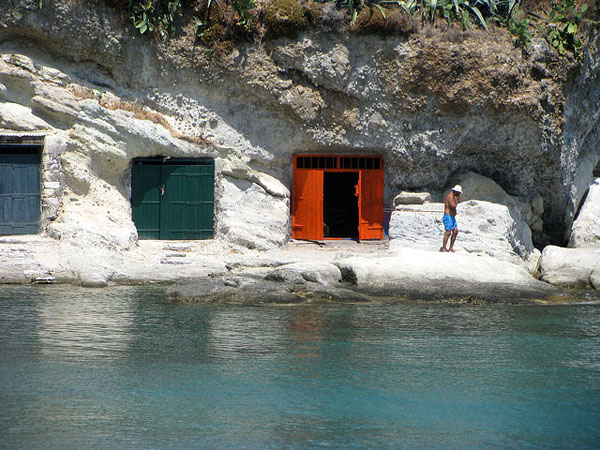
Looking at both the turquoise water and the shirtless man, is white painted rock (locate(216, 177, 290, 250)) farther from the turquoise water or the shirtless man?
the turquoise water

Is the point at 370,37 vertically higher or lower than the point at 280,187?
higher

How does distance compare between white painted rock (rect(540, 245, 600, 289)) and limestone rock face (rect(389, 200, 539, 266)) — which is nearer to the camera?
white painted rock (rect(540, 245, 600, 289))

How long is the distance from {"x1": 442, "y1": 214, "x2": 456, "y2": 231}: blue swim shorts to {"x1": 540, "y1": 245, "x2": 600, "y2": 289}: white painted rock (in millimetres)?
2358

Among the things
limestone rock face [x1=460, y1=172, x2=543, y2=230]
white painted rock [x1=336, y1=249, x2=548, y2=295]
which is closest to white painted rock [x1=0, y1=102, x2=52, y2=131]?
white painted rock [x1=336, y1=249, x2=548, y2=295]

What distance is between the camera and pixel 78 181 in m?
21.4

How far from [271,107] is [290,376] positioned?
13.5 m

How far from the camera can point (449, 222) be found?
21.0 m

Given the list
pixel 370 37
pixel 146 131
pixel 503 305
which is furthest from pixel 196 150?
pixel 503 305

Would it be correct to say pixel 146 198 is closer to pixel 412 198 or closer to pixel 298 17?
pixel 298 17

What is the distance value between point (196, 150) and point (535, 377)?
13428 millimetres

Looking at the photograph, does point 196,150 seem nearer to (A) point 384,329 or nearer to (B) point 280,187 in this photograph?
(B) point 280,187

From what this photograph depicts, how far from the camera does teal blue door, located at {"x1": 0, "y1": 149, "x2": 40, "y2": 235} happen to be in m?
21.0

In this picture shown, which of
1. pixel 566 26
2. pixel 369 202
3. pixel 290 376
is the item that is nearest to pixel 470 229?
pixel 369 202

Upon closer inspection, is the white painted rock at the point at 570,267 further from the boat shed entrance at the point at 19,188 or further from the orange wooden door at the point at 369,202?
the boat shed entrance at the point at 19,188
